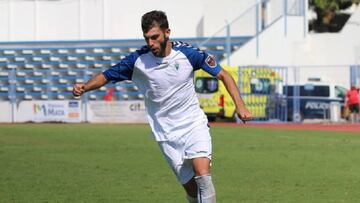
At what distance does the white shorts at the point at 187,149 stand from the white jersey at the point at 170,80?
0.06 meters

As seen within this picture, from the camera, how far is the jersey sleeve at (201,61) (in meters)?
8.69

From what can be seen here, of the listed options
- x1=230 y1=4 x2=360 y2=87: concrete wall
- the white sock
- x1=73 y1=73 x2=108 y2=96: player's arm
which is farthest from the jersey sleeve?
x1=230 y1=4 x2=360 y2=87: concrete wall

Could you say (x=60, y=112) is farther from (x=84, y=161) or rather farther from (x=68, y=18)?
(x=84, y=161)

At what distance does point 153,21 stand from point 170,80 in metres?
0.64

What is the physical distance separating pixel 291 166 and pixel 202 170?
929 centimetres

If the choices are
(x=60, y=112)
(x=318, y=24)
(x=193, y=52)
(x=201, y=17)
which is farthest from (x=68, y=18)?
(x=193, y=52)

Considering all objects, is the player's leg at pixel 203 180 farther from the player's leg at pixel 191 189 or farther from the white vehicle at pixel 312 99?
the white vehicle at pixel 312 99

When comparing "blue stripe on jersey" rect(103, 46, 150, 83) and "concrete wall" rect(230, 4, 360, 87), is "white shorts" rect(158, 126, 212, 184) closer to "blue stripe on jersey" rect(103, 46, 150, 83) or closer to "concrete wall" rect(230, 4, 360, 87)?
"blue stripe on jersey" rect(103, 46, 150, 83)

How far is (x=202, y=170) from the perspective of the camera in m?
8.55

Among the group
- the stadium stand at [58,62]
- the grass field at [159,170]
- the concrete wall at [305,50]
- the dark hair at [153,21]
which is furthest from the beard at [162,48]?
the stadium stand at [58,62]

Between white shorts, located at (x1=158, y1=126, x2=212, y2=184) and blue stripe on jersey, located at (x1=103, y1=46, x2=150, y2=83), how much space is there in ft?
2.45

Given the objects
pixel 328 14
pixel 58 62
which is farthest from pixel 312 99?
pixel 328 14

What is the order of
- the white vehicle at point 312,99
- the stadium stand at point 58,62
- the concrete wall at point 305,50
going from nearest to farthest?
1. the white vehicle at point 312,99
2. the concrete wall at point 305,50
3. the stadium stand at point 58,62

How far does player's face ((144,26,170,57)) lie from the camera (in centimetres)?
836
